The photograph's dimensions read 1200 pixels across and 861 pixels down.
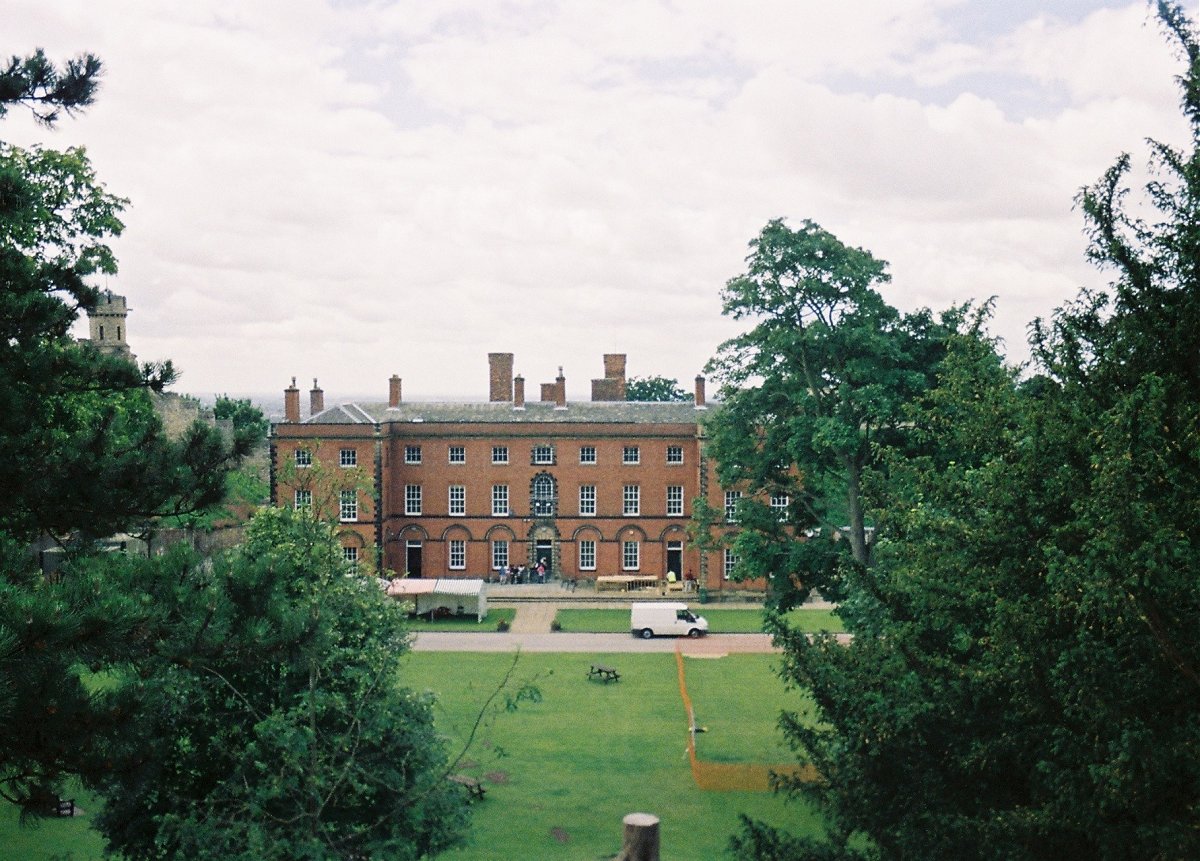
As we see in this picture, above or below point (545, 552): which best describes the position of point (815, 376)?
above

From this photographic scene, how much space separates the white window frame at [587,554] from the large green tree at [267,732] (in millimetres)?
32672

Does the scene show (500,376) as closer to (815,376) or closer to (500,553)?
(500,553)

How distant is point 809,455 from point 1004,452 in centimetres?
1304

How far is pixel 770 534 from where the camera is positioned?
24531 mm

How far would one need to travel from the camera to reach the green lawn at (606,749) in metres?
17.2

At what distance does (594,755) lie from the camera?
72.0 feet

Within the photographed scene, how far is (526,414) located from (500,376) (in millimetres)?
3279

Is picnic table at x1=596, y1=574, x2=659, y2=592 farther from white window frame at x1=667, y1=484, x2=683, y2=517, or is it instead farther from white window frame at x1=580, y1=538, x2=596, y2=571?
white window frame at x1=667, y1=484, x2=683, y2=517

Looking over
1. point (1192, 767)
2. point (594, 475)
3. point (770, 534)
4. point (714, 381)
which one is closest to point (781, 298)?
point (714, 381)

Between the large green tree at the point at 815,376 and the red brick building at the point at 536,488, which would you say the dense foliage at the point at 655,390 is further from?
the large green tree at the point at 815,376

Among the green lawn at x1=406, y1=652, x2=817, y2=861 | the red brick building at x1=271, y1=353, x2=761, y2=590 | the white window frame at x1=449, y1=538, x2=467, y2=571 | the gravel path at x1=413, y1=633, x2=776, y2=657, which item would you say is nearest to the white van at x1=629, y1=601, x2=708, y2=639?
the gravel path at x1=413, y1=633, x2=776, y2=657

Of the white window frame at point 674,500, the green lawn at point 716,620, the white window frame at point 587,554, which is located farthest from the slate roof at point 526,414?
the green lawn at point 716,620

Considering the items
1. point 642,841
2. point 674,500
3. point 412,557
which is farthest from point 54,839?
point 674,500

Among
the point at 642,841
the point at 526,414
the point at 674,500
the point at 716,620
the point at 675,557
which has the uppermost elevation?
the point at 526,414
